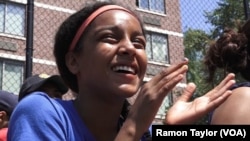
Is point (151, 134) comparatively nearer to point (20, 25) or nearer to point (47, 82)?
point (47, 82)

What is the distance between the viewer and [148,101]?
125 cm

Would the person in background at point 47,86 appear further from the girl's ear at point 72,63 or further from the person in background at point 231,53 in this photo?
the girl's ear at point 72,63

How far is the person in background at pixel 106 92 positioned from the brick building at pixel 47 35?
7.91 metres

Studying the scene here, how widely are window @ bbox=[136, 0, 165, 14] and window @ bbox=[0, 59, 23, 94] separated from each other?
3932mm

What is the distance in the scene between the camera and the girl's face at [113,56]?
54.4 inches

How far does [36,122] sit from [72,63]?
345 millimetres

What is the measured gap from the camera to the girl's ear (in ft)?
5.22

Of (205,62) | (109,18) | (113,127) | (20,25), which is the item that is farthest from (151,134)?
(20,25)

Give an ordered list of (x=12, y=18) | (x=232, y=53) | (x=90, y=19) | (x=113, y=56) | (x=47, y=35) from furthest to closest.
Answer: (x=47, y=35) < (x=12, y=18) < (x=232, y=53) < (x=90, y=19) < (x=113, y=56)

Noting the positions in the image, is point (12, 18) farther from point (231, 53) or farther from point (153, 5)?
point (231, 53)

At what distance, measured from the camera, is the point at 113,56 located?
1.40 meters

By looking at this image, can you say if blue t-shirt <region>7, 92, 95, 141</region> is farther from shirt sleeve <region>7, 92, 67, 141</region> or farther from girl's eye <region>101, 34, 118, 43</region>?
girl's eye <region>101, 34, 118, 43</region>

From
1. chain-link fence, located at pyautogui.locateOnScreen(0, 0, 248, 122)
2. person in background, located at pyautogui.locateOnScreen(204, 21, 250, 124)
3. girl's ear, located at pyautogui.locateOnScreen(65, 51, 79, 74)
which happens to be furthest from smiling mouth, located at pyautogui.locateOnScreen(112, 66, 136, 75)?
chain-link fence, located at pyautogui.locateOnScreen(0, 0, 248, 122)

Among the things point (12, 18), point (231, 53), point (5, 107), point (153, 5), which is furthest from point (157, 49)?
point (231, 53)
